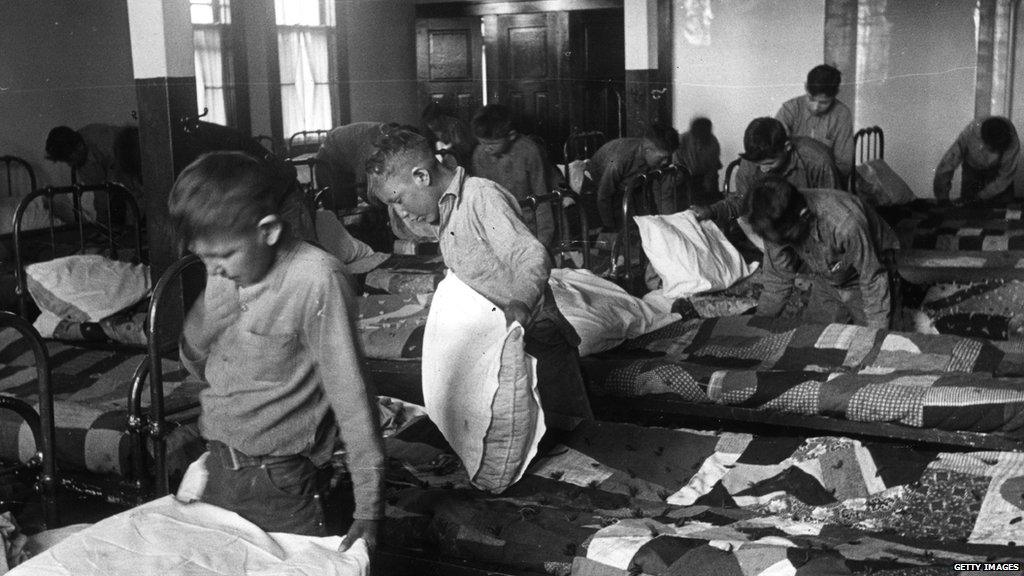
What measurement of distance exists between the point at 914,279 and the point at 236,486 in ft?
12.0

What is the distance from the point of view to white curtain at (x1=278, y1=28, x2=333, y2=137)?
16.8 ft

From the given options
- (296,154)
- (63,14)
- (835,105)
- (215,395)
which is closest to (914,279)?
(835,105)

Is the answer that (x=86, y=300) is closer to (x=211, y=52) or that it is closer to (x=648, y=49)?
(x=211, y=52)

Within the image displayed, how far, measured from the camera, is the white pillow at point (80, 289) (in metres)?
4.46

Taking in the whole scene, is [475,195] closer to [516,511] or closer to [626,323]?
→ [516,511]

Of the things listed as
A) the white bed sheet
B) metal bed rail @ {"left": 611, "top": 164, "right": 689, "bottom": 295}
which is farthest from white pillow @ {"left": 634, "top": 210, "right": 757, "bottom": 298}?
the white bed sheet

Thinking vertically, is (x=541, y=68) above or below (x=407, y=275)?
above

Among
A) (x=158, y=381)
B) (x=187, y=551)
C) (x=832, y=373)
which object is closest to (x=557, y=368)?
(x=832, y=373)

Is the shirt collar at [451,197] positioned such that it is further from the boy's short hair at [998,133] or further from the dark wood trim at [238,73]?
the boy's short hair at [998,133]

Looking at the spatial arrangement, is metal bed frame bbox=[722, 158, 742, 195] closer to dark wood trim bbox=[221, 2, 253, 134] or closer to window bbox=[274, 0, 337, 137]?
window bbox=[274, 0, 337, 137]

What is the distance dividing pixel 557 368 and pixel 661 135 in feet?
9.39

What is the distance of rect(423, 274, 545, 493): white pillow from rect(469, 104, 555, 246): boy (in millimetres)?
2353

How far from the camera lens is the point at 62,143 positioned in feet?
17.8

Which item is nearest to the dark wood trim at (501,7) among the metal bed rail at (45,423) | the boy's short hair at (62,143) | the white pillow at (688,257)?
the white pillow at (688,257)
